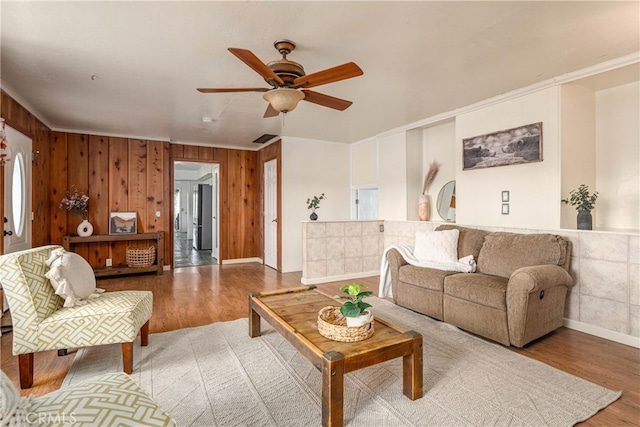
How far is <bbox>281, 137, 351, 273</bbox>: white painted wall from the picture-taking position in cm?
584

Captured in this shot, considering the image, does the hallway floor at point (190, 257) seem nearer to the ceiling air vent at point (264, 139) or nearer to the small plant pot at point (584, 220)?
the ceiling air vent at point (264, 139)

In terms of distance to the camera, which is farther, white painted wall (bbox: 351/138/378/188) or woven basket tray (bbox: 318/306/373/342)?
white painted wall (bbox: 351/138/378/188)

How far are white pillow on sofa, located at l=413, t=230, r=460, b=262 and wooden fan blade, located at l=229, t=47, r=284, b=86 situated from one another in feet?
7.67

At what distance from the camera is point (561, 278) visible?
2773 millimetres

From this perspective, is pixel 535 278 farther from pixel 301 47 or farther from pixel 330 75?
pixel 301 47

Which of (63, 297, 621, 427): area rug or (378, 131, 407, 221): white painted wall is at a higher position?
(378, 131, 407, 221): white painted wall

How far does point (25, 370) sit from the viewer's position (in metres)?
2.06

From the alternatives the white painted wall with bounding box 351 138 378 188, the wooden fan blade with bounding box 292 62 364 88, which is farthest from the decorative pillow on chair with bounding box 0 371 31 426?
the white painted wall with bounding box 351 138 378 188

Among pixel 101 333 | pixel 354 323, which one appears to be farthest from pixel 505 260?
pixel 101 333

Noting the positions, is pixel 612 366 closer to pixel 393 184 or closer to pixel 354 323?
pixel 354 323

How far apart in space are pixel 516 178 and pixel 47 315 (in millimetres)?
4323

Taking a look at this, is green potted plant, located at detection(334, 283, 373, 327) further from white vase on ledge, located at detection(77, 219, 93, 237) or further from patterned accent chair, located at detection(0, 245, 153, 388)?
white vase on ledge, located at detection(77, 219, 93, 237)

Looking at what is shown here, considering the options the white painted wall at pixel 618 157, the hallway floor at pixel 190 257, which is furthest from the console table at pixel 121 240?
the white painted wall at pixel 618 157

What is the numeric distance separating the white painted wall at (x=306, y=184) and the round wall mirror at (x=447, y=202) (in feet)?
6.54
